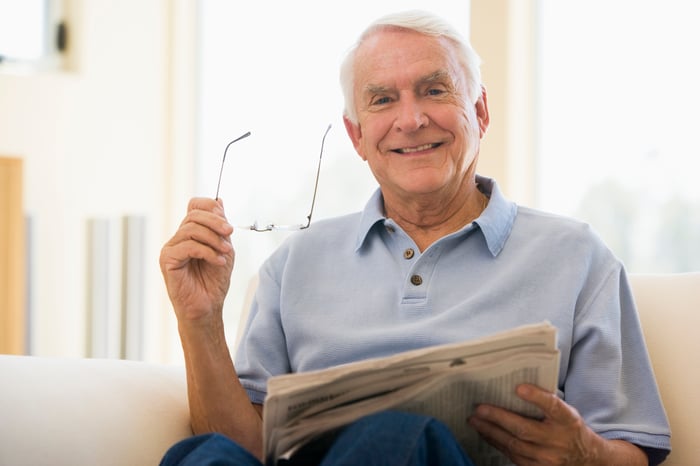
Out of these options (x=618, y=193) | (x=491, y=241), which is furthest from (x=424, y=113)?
(x=618, y=193)

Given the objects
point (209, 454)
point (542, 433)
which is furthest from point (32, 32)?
point (542, 433)

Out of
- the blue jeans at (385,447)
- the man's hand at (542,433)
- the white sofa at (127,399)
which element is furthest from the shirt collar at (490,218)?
the blue jeans at (385,447)

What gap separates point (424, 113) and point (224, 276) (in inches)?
18.1

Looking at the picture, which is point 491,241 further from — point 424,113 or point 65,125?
point 65,125

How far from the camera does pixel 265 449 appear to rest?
3.81ft

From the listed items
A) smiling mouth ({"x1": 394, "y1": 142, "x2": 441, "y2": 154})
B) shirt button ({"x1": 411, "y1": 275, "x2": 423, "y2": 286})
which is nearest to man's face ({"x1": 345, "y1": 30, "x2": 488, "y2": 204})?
smiling mouth ({"x1": 394, "y1": 142, "x2": 441, "y2": 154})

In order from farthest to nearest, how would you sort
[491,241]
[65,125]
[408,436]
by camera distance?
1. [65,125]
2. [491,241]
3. [408,436]

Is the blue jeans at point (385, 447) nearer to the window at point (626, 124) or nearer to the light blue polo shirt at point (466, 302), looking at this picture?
the light blue polo shirt at point (466, 302)

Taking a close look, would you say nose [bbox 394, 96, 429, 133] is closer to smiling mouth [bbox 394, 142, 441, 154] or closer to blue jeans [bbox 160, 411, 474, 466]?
smiling mouth [bbox 394, 142, 441, 154]

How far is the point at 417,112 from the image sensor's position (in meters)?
1.57

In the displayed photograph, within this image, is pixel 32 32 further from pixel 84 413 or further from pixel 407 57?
pixel 84 413

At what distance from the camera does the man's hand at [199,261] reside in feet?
4.53

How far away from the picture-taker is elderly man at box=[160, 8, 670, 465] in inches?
54.1

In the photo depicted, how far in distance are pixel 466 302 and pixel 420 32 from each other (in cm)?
49
